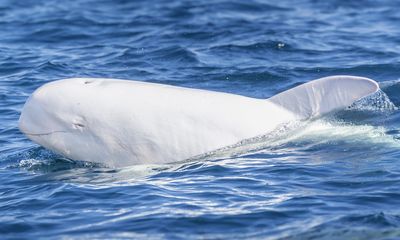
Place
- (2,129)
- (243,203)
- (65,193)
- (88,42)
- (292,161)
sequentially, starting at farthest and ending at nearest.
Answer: (88,42), (2,129), (292,161), (65,193), (243,203)

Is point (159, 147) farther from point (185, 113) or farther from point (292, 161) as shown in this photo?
point (292, 161)

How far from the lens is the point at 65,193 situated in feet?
42.6

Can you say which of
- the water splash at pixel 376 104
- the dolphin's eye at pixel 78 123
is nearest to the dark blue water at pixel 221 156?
the water splash at pixel 376 104

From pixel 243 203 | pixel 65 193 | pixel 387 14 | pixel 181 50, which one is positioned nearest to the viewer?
pixel 243 203

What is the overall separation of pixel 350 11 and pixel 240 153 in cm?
1448

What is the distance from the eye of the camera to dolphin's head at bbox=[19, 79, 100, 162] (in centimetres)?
1398

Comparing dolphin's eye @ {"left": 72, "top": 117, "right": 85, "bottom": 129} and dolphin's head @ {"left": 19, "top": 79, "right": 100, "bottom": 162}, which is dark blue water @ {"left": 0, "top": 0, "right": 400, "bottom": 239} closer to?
dolphin's head @ {"left": 19, "top": 79, "right": 100, "bottom": 162}

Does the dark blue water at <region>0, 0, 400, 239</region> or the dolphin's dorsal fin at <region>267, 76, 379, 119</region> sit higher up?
the dolphin's dorsal fin at <region>267, 76, 379, 119</region>

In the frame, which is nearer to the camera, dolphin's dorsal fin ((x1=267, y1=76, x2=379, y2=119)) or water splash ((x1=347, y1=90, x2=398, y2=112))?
dolphin's dorsal fin ((x1=267, y1=76, x2=379, y2=119))

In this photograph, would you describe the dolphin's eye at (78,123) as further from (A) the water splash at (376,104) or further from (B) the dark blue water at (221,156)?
(A) the water splash at (376,104)

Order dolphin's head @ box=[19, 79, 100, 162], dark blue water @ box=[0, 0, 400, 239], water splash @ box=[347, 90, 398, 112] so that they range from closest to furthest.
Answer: dark blue water @ box=[0, 0, 400, 239]
dolphin's head @ box=[19, 79, 100, 162]
water splash @ box=[347, 90, 398, 112]

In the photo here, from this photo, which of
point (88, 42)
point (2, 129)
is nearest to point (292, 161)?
point (2, 129)

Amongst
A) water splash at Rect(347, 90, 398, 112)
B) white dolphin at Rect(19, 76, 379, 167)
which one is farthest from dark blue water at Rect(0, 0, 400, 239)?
white dolphin at Rect(19, 76, 379, 167)

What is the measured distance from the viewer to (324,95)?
14492mm
